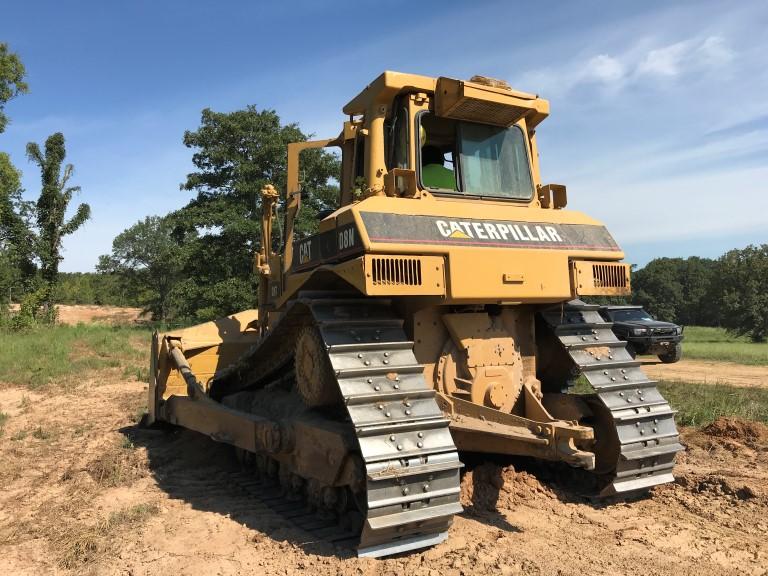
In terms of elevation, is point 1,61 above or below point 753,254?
above

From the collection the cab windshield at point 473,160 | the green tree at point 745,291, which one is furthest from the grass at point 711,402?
the green tree at point 745,291

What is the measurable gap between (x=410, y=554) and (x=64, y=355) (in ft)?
47.0

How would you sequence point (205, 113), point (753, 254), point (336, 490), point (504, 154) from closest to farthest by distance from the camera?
point (336, 490) → point (504, 154) → point (205, 113) → point (753, 254)

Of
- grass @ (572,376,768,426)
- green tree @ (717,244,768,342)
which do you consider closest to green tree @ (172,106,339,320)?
grass @ (572,376,768,426)

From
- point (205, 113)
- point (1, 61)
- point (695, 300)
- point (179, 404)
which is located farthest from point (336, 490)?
point (695, 300)

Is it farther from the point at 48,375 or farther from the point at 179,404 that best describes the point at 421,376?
the point at 48,375

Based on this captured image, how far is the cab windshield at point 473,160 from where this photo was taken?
5.23 metres

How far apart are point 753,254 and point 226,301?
1737 inches

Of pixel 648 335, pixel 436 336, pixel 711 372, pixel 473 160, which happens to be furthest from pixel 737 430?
pixel 648 335

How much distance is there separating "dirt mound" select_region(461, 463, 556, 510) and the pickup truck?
1288 centimetres

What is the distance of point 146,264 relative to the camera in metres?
54.4

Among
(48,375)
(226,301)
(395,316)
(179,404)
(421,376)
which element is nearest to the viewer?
(421,376)

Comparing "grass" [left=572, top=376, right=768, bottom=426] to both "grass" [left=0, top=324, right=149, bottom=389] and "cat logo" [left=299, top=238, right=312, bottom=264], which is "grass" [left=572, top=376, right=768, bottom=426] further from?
"grass" [left=0, top=324, right=149, bottom=389]

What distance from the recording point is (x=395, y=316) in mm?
4898
